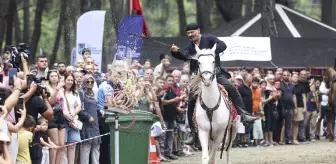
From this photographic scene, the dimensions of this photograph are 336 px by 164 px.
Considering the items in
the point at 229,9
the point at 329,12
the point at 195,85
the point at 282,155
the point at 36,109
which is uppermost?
the point at 229,9

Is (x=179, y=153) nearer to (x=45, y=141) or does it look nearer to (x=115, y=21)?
(x=115, y=21)

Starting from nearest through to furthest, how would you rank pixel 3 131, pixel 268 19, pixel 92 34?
pixel 3 131 → pixel 92 34 → pixel 268 19

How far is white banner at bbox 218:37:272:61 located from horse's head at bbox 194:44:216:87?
15.0m

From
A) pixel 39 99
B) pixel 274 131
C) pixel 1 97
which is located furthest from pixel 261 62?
pixel 1 97

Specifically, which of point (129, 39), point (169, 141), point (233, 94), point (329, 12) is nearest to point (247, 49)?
point (169, 141)

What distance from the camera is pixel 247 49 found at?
31797 mm

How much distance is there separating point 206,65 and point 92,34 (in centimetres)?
701

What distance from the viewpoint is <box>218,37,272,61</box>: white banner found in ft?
104

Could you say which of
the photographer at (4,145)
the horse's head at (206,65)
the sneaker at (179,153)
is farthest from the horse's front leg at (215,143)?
the sneaker at (179,153)

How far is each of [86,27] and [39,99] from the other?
857 centimetres

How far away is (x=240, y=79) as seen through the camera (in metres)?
27.4

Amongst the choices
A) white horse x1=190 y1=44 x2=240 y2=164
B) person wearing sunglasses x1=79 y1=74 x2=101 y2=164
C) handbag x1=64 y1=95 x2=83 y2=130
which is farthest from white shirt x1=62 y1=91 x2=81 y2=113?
white horse x1=190 y1=44 x2=240 y2=164

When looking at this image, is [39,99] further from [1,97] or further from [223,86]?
[223,86]

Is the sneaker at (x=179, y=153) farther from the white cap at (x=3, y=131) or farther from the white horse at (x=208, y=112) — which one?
the white cap at (x=3, y=131)
